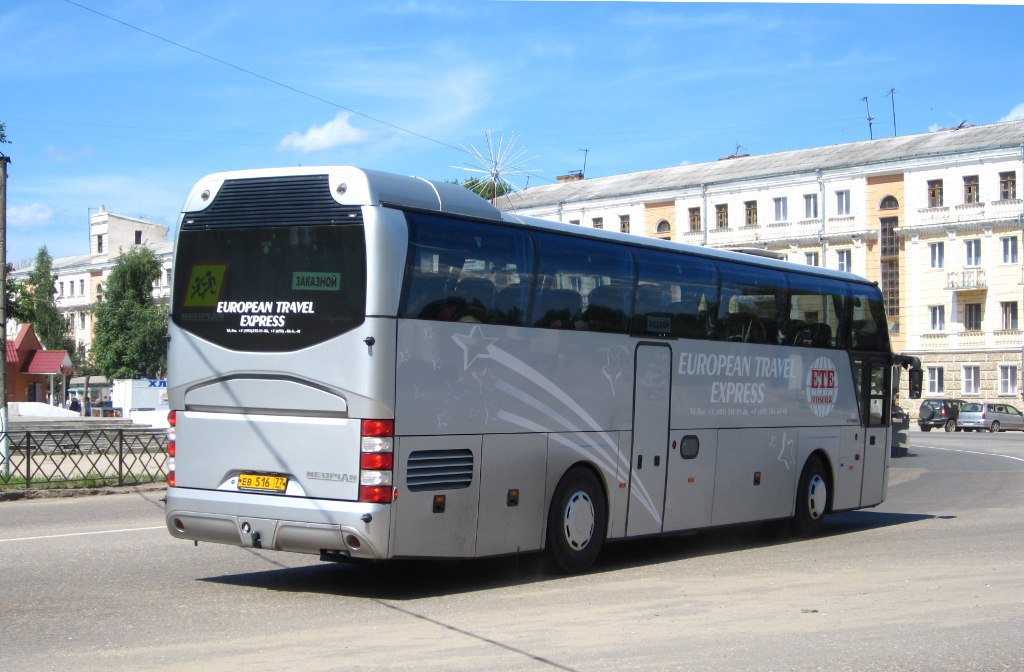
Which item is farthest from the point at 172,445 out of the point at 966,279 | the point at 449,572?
the point at 966,279

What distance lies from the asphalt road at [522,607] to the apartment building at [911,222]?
5225cm

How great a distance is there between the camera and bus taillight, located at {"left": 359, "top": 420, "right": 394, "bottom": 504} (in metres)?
10.1

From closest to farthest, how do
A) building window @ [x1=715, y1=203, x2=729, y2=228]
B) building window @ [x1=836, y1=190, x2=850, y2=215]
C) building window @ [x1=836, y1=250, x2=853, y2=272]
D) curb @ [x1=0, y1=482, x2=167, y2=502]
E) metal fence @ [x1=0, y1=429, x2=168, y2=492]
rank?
curb @ [x1=0, y1=482, x2=167, y2=502] < metal fence @ [x1=0, y1=429, x2=168, y2=492] < building window @ [x1=836, y1=190, x2=850, y2=215] < building window @ [x1=836, y1=250, x2=853, y2=272] < building window @ [x1=715, y1=203, x2=729, y2=228]

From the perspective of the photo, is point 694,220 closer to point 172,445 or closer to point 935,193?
point 935,193

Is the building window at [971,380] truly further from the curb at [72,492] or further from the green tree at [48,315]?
the green tree at [48,315]

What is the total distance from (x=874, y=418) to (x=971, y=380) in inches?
2041

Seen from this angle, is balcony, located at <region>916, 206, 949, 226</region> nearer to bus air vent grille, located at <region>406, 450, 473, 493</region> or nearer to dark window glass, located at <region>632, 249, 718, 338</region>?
dark window glass, located at <region>632, 249, 718, 338</region>

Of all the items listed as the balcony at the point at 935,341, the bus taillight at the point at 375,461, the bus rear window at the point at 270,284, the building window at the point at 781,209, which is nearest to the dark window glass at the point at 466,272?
the bus rear window at the point at 270,284

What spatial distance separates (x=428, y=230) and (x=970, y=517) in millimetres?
12112

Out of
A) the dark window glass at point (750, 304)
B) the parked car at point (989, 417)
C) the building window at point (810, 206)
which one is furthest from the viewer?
the building window at point (810, 206)

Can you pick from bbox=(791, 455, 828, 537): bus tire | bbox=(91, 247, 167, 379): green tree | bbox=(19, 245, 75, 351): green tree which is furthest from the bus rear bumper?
bbox=(19, 245, 75, 351): green tree

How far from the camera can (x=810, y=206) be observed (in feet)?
A: 234

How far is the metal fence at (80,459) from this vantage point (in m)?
22.5

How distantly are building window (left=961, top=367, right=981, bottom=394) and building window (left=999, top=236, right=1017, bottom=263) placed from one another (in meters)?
5.95
